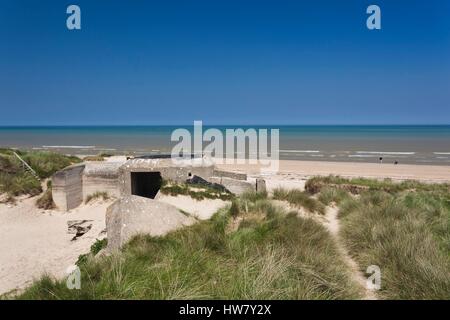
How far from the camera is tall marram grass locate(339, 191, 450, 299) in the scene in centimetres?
385

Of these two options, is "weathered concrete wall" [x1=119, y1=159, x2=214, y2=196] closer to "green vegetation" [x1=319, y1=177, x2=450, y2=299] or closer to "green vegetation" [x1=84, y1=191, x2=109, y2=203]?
"green vegetation" [x1=84, y1=191, x2=109, y2=203]

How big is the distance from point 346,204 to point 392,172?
20.3m

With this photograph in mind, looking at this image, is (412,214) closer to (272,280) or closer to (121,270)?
(272,280)

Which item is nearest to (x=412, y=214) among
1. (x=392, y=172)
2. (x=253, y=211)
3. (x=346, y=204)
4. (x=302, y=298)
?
(x=346, y=204)

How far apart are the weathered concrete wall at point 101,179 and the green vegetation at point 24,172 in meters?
2.50

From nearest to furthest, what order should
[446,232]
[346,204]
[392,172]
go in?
[446,232] < [346,204] < [392,172]

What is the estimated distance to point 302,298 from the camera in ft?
11.3

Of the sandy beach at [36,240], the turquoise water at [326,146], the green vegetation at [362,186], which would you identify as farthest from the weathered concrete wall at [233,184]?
the turquoise water at [326,146]

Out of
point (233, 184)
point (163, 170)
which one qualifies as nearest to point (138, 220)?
point (163, 170)

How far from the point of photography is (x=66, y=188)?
13.5 metres

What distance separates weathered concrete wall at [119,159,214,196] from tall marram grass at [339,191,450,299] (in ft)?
26.9

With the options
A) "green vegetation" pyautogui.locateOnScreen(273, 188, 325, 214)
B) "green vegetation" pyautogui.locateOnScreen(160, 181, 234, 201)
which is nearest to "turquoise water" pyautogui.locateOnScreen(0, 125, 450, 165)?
"green vegetation" pyautogui.locateOnScreen(160, 181, 234, 201)

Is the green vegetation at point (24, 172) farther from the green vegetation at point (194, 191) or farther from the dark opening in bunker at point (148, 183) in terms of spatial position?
the green vegetation at point (194, 191)

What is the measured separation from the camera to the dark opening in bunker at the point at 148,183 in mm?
14117
